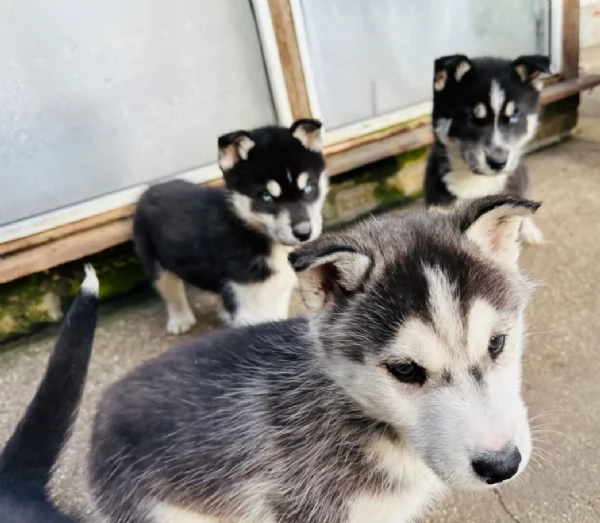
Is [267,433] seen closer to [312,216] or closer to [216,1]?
[312,216]

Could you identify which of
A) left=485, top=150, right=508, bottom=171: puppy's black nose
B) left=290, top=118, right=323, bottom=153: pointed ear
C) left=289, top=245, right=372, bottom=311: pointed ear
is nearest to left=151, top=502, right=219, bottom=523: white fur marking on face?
left=289, top=245, right=372, bottom=311: pointed ear

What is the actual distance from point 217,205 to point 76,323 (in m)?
1.76

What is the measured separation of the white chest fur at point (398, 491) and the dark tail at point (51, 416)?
0.96 meters

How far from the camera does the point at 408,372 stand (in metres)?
1.54

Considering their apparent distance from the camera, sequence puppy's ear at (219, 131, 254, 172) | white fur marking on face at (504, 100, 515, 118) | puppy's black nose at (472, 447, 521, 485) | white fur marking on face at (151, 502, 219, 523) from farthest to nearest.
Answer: white fur marking on face at (504, 100, 515, 118), puppy's ear at (219, 131, 254, 172), white fur marking on face at (151, 502, 219, 523), puppy's black nose at (472, 447, 521, 485)

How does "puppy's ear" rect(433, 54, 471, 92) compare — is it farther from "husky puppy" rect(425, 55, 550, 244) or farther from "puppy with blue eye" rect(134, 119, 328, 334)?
"puppy with blue eye" rect(134, 119, 328, 334)

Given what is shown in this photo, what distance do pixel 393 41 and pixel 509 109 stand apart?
158cm

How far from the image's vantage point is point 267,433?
6.44 feet

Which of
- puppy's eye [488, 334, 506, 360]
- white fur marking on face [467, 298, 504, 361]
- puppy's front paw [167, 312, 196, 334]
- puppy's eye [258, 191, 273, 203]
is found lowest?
puppy's front paw [167, 312, 196, 334]

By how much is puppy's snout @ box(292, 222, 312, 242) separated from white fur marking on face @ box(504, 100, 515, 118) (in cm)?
155

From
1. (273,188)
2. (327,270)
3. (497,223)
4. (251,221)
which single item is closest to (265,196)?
(273,188)

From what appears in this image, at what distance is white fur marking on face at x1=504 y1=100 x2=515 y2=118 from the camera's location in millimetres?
3691

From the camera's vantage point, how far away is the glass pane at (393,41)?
4.60 metres

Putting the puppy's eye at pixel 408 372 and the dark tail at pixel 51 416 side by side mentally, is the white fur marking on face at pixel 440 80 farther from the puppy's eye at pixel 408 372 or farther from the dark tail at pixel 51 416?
the dark tail at pixel 51 416
